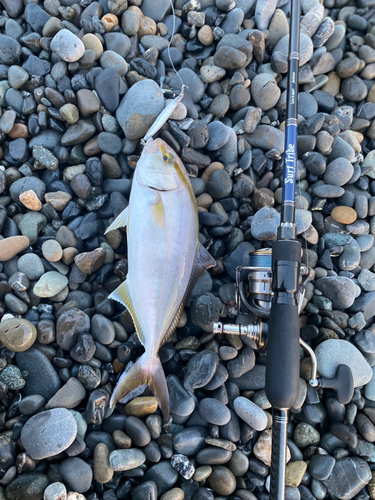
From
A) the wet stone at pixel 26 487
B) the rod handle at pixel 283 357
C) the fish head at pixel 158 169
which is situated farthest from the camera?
the fish head at pixel 158 169

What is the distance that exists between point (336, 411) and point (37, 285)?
2.40m

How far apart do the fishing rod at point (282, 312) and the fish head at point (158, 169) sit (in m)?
0.77

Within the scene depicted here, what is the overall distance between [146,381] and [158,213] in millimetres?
1153

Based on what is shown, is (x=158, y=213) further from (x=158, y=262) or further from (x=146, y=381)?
(x=146, y=381)

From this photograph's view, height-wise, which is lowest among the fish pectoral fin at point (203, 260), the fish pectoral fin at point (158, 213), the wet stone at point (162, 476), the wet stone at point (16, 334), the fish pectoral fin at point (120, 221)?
the wet stone at point (162, 476)

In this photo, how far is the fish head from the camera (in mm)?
2352

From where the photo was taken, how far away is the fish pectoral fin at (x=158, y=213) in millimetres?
2318

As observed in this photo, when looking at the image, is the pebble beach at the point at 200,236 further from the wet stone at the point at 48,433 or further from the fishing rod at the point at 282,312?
the fishing rod at the point at 282,312

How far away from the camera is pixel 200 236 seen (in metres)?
2.62

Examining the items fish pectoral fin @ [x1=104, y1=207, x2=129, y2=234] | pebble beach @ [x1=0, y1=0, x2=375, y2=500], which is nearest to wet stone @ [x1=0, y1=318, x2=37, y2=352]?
pebble beach @ [x1=0, y1=0, x2=375, y2=500]

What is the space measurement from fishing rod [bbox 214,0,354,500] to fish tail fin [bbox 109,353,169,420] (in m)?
0.49

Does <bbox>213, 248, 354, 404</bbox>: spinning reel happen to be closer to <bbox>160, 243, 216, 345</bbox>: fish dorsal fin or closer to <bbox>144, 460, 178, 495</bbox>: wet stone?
<bbox>160, 243, 216, 345</bbox>: fish dorsal fin

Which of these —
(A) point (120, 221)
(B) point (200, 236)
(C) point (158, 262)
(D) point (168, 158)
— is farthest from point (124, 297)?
(D) point (168, 158)

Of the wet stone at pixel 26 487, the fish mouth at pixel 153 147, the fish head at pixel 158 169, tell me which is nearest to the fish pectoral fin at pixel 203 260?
the fish head at pixel 158 169
